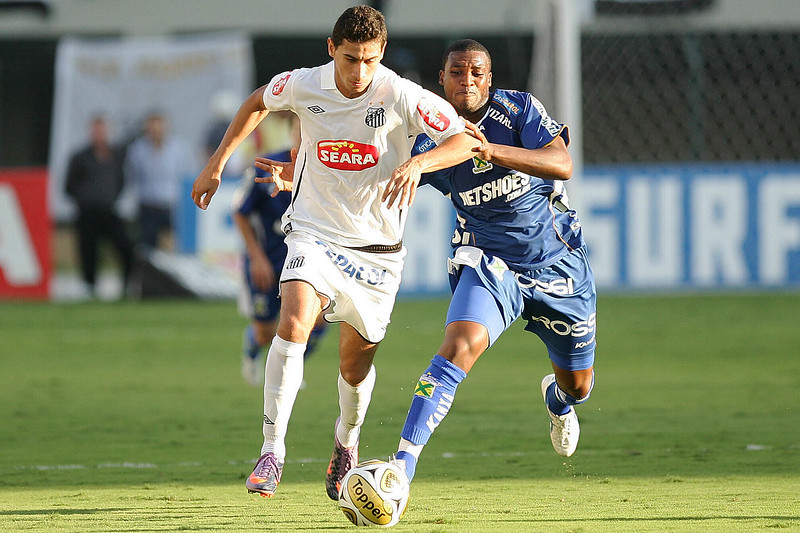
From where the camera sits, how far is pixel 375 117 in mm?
5402

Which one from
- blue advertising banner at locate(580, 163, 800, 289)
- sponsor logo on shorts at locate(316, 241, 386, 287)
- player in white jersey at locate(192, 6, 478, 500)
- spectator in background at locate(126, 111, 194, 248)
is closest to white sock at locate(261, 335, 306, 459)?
player in white jersey at locate(192, 6, 478, 500)

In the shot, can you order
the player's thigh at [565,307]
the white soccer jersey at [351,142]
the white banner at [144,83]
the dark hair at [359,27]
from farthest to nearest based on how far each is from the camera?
the white banner at [144,83] < the player's thigh at [565,307] < the white soccer jersey at [351,142] < the dark hair at [359,27]

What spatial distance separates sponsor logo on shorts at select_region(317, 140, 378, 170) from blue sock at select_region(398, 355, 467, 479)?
0.88 metres

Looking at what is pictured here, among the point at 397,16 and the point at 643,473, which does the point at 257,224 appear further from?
the point at 397,16

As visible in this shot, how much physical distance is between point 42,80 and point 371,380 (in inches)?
710

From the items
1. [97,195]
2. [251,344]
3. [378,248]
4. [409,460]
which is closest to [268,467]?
[409,460]

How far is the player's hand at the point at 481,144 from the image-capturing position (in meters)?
5.21

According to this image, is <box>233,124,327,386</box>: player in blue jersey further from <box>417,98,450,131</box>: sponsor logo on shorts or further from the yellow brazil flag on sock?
the yellow brazil flag on sock

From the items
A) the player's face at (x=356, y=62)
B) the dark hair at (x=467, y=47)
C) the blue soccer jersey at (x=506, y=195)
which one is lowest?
the blue soccer jersey at (x=506, y=195)

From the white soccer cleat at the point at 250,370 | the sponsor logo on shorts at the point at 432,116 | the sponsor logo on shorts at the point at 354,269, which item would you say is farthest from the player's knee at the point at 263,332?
the sponsor logo on shorts at the point at 432,116

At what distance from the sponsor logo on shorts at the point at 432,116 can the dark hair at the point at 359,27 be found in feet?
1.02

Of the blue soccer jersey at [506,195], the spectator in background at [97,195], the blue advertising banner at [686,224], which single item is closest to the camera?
the blue soccer jersey at [506,195]

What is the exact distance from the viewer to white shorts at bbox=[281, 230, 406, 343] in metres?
5.37

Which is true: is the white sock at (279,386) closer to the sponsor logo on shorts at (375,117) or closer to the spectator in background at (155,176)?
the sponsor logo on shorts at (375,117)
